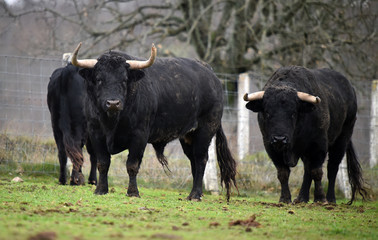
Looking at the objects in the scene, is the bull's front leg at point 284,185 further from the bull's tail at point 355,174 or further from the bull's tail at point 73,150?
the bull's tail at point 73,150

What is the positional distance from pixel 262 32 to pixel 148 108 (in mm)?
9840

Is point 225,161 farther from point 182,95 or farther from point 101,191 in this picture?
point 101,191

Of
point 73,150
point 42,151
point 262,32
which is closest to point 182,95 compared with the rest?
point 73,150

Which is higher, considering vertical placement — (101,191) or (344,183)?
(101,191)

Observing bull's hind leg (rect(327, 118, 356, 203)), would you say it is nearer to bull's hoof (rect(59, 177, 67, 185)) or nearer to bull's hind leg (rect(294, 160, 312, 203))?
bull's hind leg (rect(294, 160, 312, 203))

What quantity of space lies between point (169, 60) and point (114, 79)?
172 centimetres

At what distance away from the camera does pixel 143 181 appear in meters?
11.0

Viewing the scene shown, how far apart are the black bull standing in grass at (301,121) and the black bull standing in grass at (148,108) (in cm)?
80

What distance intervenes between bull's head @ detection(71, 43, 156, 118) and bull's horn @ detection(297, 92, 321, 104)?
239 cm

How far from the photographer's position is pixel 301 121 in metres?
8.64

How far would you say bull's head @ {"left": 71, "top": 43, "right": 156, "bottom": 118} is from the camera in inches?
282

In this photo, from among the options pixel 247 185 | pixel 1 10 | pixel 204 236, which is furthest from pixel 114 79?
pixel 1 10

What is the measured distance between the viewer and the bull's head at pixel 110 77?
716 cm

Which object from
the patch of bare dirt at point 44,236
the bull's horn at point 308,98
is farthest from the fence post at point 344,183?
the patch of bare dirt at point 44,236
